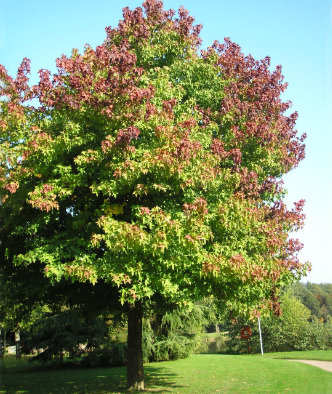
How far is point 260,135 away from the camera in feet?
41.0

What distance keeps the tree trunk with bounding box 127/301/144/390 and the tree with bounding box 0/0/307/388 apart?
0.13 feet

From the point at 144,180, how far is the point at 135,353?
6.65 meters

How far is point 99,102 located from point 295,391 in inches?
424

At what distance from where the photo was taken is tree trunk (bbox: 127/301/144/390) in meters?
13.3

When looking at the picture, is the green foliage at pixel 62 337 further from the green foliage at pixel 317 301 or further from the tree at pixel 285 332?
the green foliage at pixel 317 301

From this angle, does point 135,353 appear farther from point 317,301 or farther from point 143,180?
point 317,301

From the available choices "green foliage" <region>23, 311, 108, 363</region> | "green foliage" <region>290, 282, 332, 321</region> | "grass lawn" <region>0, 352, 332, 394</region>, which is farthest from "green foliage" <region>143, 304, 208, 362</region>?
"green foliage" <region>290, 282, 332, 321</region>

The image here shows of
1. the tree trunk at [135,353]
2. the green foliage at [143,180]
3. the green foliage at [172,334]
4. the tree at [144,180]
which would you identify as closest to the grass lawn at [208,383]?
the tree trunk at [135,353]

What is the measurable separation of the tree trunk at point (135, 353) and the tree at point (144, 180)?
1.5 inches

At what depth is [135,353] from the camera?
1341 centimetres

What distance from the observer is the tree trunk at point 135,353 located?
13.3 metres

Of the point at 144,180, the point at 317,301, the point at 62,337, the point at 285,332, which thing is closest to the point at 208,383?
the point at 144,180

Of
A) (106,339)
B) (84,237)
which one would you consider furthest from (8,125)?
(106,339)

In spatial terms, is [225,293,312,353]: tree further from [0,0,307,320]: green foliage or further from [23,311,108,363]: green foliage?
[0,0,307,320]: green foliage
